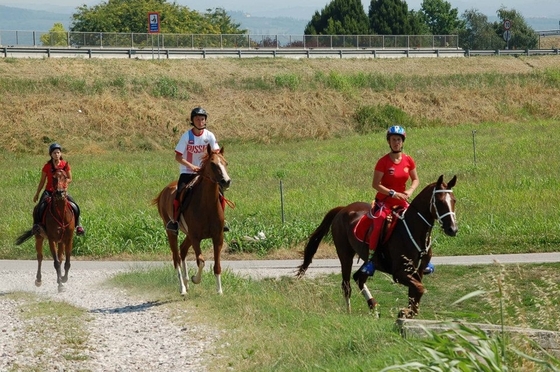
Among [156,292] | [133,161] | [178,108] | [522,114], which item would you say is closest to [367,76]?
[522,114]

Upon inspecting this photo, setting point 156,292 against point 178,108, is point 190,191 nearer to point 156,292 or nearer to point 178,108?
point 156,292

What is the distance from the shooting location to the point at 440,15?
147 meters

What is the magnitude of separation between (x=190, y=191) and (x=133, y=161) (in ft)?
88.5

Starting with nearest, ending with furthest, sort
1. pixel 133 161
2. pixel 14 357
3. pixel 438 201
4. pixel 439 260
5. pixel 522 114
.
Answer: pixel 14 357 → pixel 438 201 → pixel 439 260 → pixel 133 161 → pixel 522 114

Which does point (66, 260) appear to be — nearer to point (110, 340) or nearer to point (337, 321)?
point (110, 340)

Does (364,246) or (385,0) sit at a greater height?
(385,0)

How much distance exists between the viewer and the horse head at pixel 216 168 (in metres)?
15.7

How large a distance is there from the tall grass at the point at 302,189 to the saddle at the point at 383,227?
25.4 feet

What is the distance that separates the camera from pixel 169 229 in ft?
56.3

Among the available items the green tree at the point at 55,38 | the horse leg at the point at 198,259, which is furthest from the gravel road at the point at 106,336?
the green tree at the point at 55,38

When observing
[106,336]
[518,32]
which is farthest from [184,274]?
[518,32]

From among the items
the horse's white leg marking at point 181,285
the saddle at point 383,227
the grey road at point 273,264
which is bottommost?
the grey road at point 273,264

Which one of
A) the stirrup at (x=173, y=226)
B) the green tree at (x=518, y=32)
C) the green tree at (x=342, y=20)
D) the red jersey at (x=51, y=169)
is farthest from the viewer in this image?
the green tree at (x=518, y=32)

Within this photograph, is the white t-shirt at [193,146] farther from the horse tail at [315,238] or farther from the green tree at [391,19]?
the green tree at [391,19]
